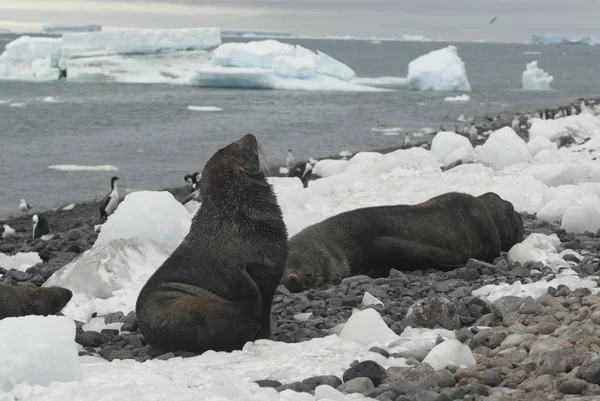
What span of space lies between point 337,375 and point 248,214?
1.18m

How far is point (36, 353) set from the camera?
382cm

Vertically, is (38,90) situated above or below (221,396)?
below

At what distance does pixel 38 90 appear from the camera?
4697cm

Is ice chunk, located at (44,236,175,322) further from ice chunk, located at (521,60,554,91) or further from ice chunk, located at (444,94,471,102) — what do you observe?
ice chunk, located at (521,60,554,91)

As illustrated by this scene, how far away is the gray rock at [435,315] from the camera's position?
4.93 m

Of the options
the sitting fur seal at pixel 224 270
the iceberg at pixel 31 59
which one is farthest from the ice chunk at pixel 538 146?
the iceberg at pixel 31 59

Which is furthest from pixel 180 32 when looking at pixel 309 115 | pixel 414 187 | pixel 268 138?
pixel 414 187

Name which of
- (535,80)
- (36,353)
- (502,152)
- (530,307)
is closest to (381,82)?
(535,80)

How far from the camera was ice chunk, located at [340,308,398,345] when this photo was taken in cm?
466

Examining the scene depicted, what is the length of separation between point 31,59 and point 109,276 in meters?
49.8

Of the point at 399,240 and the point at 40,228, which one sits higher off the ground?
the point at 399,240

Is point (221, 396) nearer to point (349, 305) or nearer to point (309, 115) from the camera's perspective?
point (349, 305)

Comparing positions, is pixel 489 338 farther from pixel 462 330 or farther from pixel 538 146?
pixel 538 146

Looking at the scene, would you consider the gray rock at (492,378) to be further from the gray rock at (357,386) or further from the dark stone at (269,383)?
the dark stone at (269,383)
